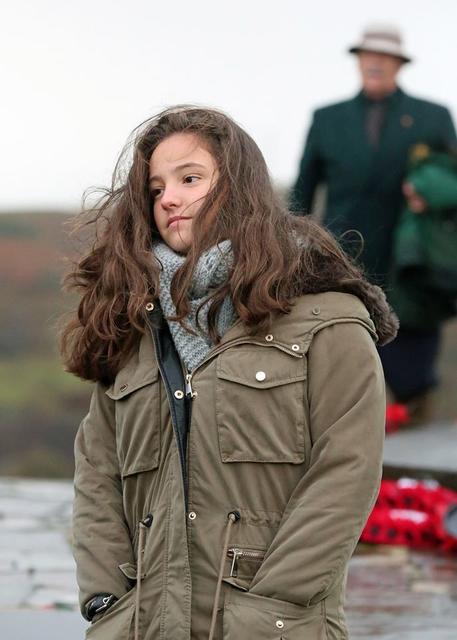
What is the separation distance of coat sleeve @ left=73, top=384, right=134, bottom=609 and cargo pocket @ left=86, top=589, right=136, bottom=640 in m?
0.06

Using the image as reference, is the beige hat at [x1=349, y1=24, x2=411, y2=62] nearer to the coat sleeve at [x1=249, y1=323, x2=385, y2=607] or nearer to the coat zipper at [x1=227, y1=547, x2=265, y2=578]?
the coat sleeve at [x1=249, y1=323, x2=385, y2=607]

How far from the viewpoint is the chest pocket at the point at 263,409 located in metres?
3.01

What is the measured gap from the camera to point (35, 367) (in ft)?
49.2

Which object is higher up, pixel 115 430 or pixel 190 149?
pixel 190 149

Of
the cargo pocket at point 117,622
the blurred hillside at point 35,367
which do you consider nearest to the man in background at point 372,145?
the blurred hillside at point 35,367

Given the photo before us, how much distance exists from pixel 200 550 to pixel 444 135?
5386 mm

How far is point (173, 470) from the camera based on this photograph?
3.03 m

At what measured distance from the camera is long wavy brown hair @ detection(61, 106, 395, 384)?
10.3 ft

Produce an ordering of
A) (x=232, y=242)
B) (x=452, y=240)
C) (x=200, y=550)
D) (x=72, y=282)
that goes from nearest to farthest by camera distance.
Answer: (x=200, y=550), (x=232, y=242), (x=72, y=282), (x=452, y=240)

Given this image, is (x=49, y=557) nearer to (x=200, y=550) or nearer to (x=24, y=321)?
(x=200, y=550)

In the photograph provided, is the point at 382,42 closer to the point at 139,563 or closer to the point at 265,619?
the point at 139,563

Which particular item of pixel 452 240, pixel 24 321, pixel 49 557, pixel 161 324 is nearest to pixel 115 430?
pixel 161 324

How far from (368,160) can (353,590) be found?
9.73ft

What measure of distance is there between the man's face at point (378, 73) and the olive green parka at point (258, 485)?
5.15 metres
